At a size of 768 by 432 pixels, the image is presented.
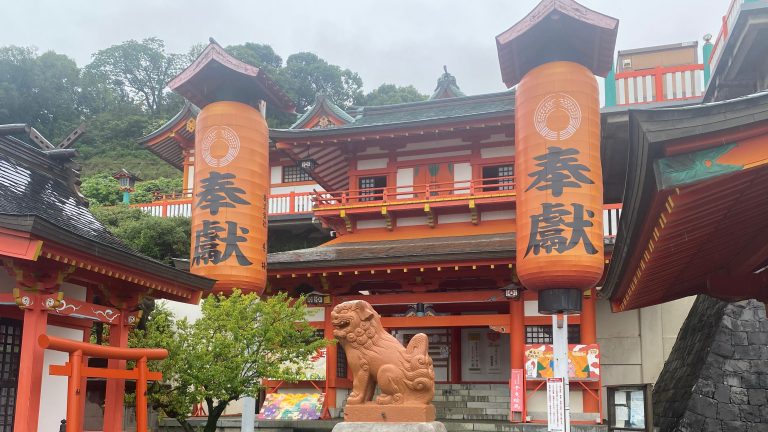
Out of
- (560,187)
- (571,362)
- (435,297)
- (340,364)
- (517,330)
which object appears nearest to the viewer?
(560,187)

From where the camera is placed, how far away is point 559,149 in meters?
12.8

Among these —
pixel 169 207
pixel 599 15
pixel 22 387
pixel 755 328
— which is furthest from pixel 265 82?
pixel 169 207

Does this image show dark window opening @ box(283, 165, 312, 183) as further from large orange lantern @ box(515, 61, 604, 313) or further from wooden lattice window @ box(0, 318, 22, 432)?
wooden lattice window @ box(0, 318, 22, 432)

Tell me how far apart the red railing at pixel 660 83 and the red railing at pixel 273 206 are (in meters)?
15.5

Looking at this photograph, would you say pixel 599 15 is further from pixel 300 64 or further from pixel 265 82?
pixel 300 64

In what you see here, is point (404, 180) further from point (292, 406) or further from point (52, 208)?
point (52, 208)

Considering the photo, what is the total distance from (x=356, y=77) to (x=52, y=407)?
5339 cm

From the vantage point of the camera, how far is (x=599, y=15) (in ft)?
44.2

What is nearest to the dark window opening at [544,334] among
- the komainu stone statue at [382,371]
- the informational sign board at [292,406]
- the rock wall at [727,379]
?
the rock wall at [727,379]

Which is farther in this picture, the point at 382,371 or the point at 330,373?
the point at 330,373

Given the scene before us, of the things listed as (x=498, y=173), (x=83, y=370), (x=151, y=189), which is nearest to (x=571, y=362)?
(x=498, y=173)

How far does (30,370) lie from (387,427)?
4679 millimetres

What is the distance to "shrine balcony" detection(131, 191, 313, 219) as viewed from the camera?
3147 cm

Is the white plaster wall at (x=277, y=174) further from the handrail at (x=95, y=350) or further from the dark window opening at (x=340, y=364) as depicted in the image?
the handrail at (x=95, y=350)
